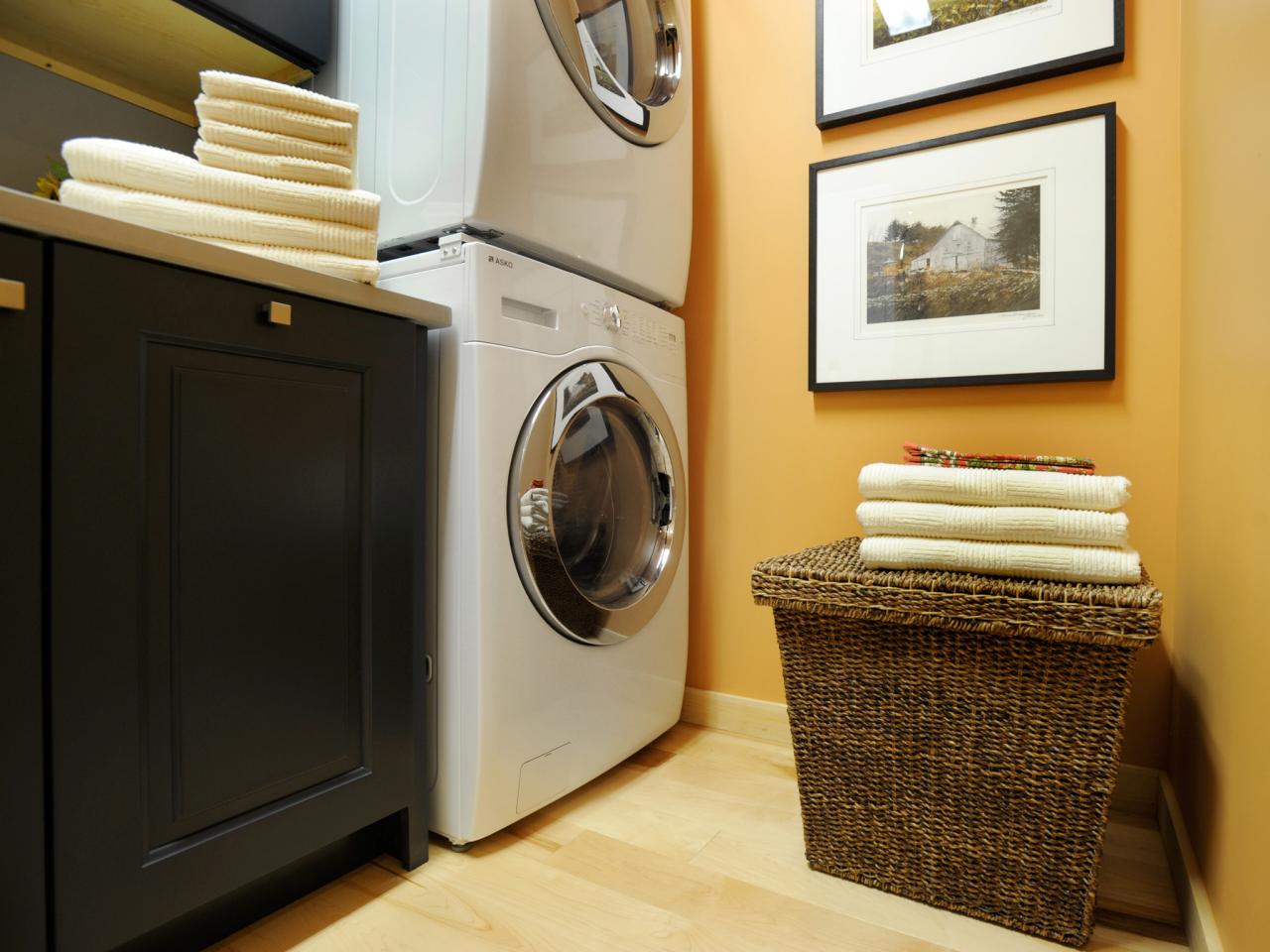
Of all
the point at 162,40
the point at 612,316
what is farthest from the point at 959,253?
the point at 162,40

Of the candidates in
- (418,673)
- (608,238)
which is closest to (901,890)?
(418,673)

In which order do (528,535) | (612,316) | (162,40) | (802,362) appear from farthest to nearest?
(802,362) < (612,316) < (162,40) < (528,535)

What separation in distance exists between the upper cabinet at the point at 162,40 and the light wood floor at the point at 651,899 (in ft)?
4.45

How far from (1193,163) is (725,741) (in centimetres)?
136

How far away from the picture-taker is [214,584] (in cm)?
80

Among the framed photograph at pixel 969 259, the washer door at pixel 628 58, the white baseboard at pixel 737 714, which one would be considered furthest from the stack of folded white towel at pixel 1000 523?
the washer door at pixel 628 58

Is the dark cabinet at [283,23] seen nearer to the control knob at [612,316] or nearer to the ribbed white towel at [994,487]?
the control knob at [612,316]

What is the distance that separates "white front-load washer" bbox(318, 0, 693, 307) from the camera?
1076 millimetres

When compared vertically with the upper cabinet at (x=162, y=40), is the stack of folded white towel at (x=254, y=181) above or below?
below

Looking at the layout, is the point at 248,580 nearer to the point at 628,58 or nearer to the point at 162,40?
the point at 162,40

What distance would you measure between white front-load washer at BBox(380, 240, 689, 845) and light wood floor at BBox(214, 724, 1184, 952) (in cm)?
8

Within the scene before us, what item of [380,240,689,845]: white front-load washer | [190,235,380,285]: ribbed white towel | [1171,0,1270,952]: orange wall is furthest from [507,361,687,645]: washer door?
[1171,0,1270,952]: orange wall

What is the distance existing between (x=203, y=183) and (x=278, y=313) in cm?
19

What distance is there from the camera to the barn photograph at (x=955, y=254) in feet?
4.41
